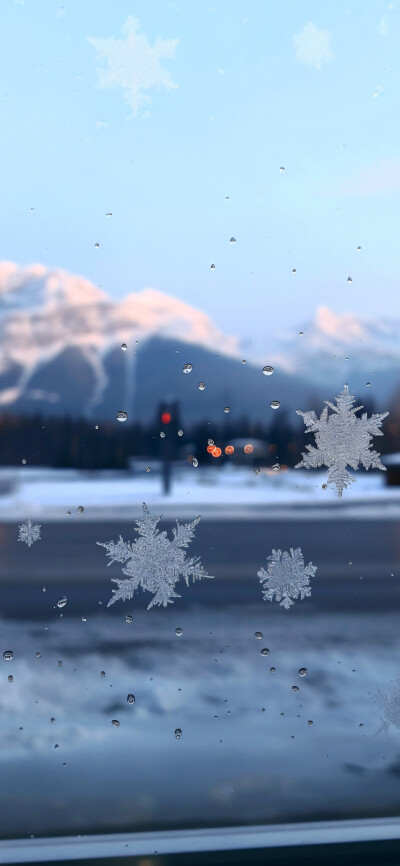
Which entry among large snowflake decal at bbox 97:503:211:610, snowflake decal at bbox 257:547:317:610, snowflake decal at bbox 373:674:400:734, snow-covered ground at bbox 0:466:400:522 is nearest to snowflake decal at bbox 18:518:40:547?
snow-covered ground at bbox 0:466:400:522

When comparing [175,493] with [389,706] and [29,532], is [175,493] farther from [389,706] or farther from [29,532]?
[389,706]

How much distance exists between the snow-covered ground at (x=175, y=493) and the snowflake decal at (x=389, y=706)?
388mm

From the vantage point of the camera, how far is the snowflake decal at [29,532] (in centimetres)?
137

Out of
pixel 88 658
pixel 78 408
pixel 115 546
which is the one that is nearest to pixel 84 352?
pixel 78 408

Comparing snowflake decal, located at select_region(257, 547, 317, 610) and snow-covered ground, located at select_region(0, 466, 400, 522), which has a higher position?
snow-covered ground, located at select_region(0, 466, 400, 522)

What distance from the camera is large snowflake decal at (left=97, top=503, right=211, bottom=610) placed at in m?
1.37

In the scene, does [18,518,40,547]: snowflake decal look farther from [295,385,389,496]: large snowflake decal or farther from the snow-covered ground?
[295,385,389,496]: large snowflake decal

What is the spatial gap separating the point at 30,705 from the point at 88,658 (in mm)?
143

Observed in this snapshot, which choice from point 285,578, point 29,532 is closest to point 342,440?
point 285,578

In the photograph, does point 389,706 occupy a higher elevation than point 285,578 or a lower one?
lower

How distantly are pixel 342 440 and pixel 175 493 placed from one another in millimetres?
370

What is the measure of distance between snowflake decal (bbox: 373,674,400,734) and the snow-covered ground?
0.39m

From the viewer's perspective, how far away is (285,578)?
140 centimetres

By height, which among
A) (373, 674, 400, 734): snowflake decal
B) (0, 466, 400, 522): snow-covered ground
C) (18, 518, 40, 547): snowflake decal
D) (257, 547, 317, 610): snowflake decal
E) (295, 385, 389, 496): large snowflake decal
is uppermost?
(295, 385, 389, 496): large snowflake decal
